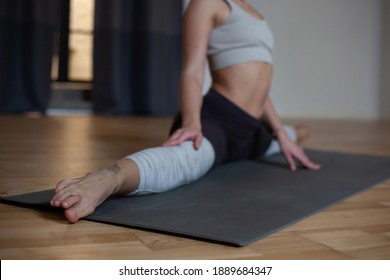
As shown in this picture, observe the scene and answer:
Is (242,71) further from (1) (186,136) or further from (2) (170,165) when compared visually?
(2) (170,165)

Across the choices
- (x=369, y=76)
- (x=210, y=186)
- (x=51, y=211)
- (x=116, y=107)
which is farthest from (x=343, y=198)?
(x=369, y=76)

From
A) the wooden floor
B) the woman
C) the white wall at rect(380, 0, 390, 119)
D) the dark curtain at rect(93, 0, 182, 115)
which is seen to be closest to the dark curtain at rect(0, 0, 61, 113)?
the dark curtain at rect(93, 0, 182, 115)

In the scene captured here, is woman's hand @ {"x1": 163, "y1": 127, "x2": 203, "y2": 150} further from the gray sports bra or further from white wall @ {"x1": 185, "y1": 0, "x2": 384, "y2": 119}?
white wall @ {"x1": 185, "y1": 0, "x2": 384, "y2": 119}

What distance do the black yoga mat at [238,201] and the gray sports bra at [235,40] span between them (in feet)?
1.02

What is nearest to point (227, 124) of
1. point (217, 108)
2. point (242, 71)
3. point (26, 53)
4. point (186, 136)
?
point (217, 108)

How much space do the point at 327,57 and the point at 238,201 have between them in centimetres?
372

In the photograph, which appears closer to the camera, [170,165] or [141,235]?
[141,235]

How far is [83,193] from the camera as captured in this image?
2.92 ft

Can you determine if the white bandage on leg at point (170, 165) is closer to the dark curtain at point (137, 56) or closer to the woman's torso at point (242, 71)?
the woman's torso at point (242, 71)

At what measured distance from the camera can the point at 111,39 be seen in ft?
11.9

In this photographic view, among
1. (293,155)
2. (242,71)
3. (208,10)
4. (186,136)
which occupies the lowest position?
(293,155)
